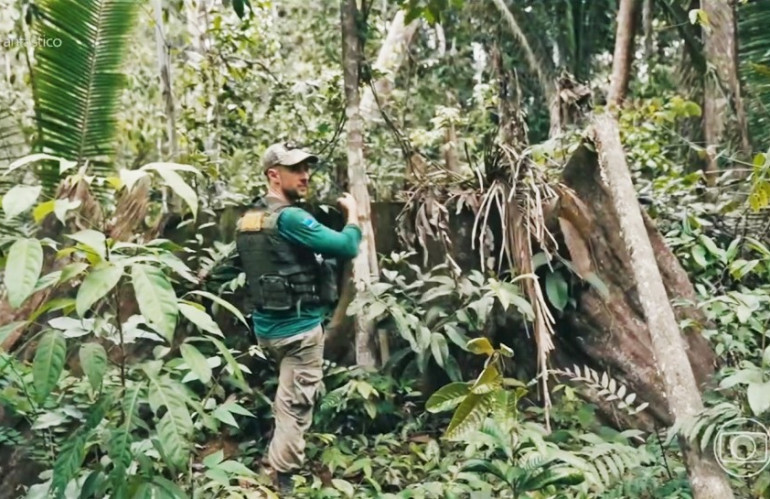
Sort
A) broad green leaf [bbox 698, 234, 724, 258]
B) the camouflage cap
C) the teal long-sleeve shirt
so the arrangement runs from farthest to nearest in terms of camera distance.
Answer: broad green leaf [bbox 698, 234, 724, 258] < the camouflage cap < the teal long-sleeve shirt

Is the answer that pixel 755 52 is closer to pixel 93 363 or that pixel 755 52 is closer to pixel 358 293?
pixel 358 293

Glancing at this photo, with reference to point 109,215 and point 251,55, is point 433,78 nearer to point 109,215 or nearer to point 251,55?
point 251,55

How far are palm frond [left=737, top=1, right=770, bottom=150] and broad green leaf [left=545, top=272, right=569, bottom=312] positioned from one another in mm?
2401

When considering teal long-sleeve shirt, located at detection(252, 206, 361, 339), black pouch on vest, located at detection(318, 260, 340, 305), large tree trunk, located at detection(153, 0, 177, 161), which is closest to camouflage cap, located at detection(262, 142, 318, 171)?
teal long-sleeve shirt, located at detection(252, 206, 361, 339)

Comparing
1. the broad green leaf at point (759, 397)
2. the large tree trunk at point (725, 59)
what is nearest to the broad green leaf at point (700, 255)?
the large tree trunk at point (725, 59)

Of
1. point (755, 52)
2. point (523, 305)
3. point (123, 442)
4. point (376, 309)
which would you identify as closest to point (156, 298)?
point (123, 442)

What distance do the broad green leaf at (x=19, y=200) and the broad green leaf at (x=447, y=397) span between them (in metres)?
2.06

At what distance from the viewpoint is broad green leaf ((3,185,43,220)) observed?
7.00 ft

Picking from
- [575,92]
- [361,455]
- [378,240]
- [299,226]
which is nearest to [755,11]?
[575,92]

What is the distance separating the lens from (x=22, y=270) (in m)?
2.18

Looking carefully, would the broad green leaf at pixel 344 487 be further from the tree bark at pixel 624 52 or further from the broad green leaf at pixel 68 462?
the tree bark at pixel 624 52

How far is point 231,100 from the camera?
707 centimetres

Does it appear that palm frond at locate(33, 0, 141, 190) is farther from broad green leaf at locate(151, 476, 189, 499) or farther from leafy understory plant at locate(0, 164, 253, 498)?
broad green leaf at locate(151, 476, 189, 499)

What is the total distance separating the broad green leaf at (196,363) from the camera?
2.54 meters
